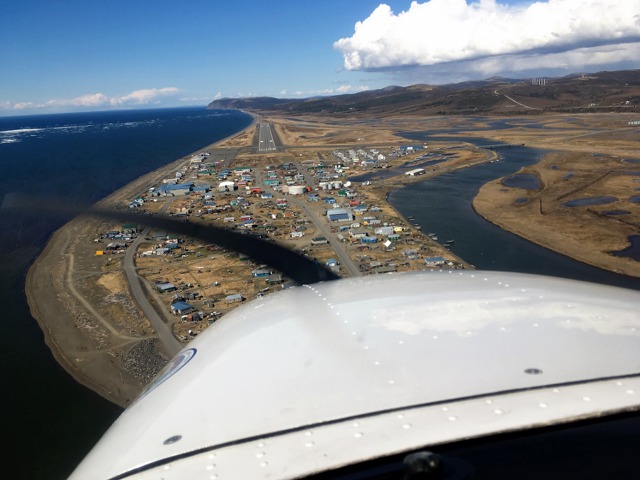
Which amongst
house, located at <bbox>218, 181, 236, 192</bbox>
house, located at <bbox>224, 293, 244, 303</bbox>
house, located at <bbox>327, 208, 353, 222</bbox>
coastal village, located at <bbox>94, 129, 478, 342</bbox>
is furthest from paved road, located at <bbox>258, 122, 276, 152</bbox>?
house, located at <bbox>224, 293, 244, 303</bbox>

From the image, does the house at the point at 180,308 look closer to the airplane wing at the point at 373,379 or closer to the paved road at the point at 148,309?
the paved road at the point at 148,309

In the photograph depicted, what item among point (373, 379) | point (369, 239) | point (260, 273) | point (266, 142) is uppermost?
point (373, 379)

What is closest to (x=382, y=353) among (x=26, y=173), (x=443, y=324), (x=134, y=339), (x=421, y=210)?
(x=443, y=324)

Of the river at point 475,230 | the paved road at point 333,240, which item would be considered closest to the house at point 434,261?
the river at point 475,230

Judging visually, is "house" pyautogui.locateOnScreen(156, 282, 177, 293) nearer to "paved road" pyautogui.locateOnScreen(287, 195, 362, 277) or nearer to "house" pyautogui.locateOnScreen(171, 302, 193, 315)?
"house" pyautogui.locateOnScreen(171, 302, 193, 315)

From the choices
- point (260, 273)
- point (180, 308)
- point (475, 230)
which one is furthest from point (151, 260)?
point (475, 230)

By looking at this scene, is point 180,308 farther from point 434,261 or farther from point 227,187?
point 227,187

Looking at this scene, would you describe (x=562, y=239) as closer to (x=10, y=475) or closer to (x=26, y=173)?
(x=10, y=475)
